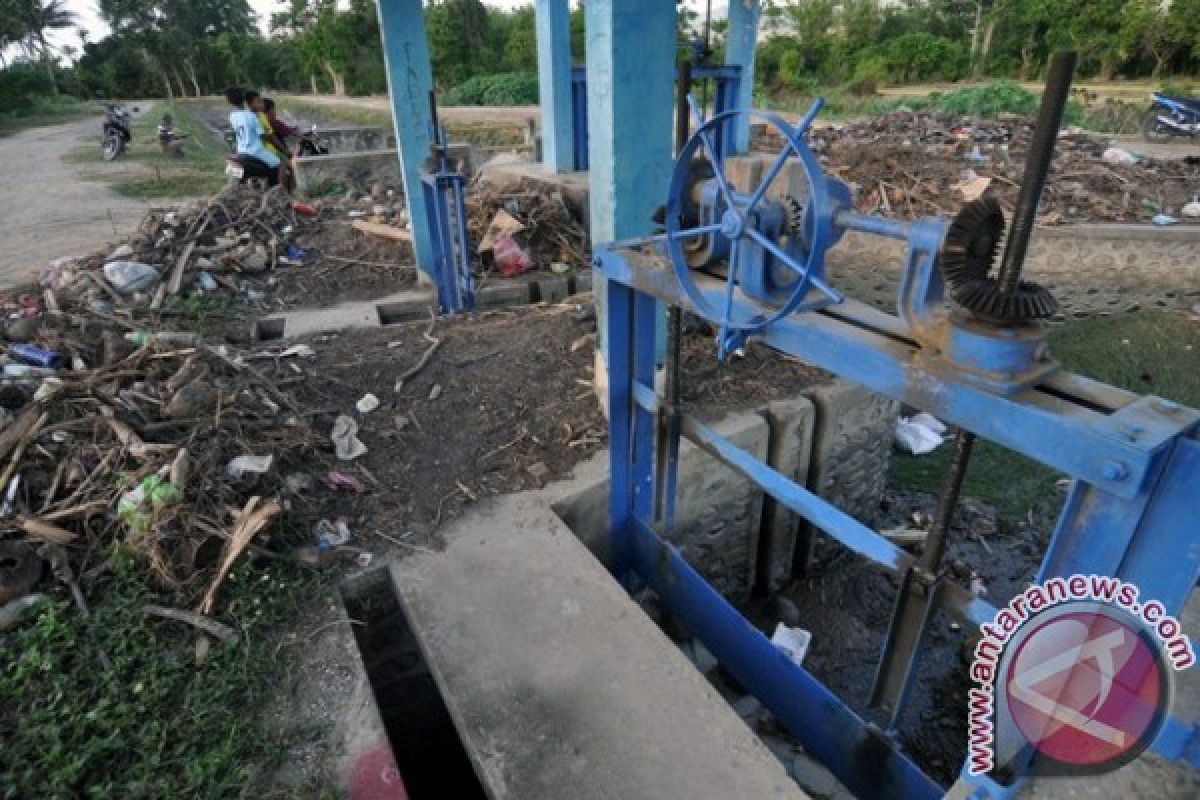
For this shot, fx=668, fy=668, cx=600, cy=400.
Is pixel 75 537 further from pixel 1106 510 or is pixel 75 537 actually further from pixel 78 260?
pixel 78 260

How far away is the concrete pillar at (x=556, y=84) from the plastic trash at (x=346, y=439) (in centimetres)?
545

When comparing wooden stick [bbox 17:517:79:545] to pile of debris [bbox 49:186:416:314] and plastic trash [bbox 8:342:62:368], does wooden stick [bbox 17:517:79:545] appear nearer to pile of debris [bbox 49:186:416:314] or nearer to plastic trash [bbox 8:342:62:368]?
plastic trash [bbox 8:342:62:368]

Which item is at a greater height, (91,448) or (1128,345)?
(91,448)

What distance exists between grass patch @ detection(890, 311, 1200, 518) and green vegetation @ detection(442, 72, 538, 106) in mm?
23956

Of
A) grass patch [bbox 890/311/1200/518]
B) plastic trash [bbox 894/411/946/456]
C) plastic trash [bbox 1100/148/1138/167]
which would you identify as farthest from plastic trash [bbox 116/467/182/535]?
plastic trash [bbox 1100/148/1138/167]

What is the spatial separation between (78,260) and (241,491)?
468 cm

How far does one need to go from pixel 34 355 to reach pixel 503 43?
119 feet

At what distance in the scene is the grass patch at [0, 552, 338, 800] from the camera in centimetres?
209

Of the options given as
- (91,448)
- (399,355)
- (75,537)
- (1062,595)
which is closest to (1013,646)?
(1062,595)

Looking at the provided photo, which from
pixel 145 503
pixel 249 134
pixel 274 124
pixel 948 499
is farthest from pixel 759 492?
pixel 274 124

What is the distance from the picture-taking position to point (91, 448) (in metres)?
3.14

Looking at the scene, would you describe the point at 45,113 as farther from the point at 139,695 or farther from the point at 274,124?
the point at 139,695

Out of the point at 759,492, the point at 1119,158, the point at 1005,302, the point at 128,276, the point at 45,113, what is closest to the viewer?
the point at 1005,302

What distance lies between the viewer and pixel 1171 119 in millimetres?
13031
